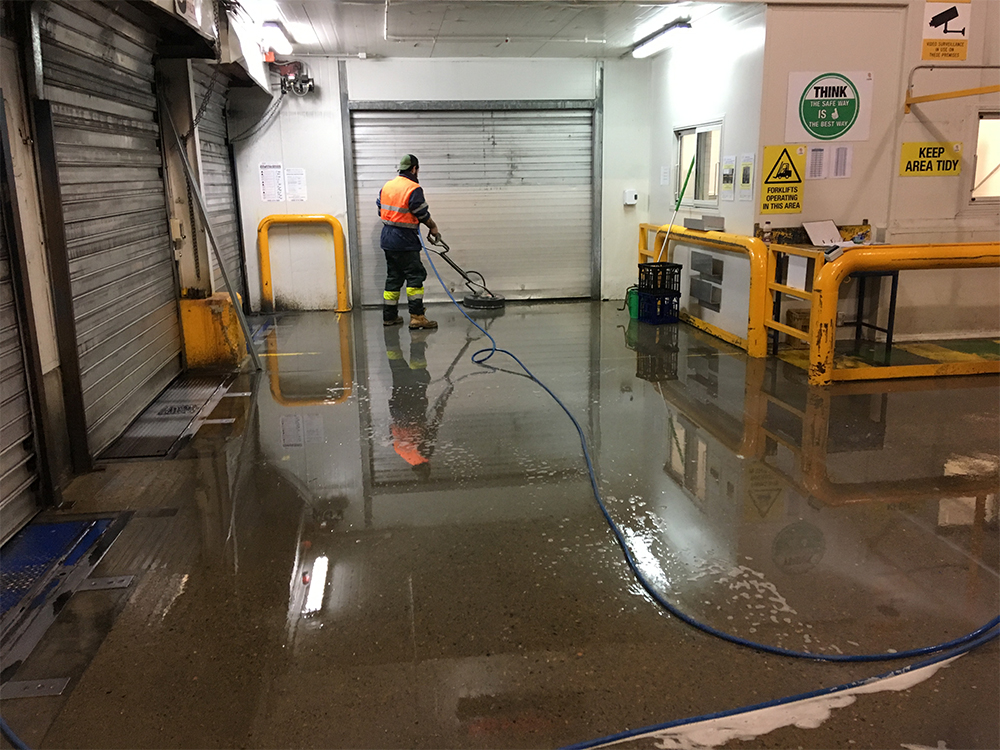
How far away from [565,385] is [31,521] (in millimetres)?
3845

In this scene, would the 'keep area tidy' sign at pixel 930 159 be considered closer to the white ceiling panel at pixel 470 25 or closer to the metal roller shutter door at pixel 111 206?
the white ceiling panel at pixel 470 25

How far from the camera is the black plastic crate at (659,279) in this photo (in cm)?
860

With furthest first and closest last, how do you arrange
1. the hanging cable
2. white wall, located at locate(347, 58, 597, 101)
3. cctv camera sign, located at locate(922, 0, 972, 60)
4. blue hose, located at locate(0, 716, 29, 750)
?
white wall, located at locate(347, 58, 597, 101) < the hanging cable < cctv camera sign, located at locate(922, 0, 972, 60) < blue hose, located at locate(0, 716, 29, 750)

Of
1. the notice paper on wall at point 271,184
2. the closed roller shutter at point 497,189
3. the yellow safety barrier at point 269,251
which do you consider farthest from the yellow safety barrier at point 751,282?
the notice paper on wall at point 271,184

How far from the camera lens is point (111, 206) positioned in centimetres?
535

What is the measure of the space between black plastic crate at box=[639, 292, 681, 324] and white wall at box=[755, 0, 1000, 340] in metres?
1.92

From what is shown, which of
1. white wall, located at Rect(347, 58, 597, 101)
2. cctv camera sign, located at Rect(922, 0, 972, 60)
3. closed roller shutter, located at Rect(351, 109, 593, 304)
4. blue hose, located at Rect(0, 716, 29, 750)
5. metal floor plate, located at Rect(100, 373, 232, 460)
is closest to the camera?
blue hose, located at Rect(0, 716, 29, 750)

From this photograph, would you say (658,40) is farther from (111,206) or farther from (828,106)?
(111,206)

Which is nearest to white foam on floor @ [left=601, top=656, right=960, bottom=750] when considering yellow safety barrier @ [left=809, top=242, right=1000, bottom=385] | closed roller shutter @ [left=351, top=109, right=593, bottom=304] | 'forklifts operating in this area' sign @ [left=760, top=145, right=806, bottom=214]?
yellow safety barrier @ [left=809, top=242, right=1000, bottom=385]

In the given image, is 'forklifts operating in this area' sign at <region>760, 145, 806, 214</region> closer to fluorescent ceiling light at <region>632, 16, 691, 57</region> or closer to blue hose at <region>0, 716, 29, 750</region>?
fluorescent ceiling light at <region>632, 16, 691, 57</region>

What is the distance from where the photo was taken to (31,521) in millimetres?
3881

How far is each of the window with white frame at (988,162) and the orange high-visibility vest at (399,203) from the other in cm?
568

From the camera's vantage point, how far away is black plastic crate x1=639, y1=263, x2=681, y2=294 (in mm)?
8602

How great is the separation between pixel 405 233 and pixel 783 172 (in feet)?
13.0
